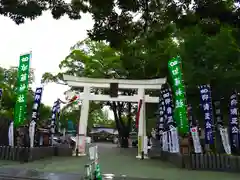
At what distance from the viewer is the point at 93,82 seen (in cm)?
1822

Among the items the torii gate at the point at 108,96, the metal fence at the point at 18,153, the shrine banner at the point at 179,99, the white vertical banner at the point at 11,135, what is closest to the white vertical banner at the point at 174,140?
the shrine banner at the point at 179,99

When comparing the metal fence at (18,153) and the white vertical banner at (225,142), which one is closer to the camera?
the white vertical banner at (225,142)

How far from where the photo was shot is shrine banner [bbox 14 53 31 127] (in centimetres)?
1327

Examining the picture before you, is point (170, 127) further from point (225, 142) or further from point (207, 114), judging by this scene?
point (225, 142)

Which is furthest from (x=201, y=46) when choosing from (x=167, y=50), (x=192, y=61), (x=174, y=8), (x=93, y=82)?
(x=174, y=8)

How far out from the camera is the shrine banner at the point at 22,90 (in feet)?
43.5

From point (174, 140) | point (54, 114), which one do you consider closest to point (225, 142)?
point (174, 140)

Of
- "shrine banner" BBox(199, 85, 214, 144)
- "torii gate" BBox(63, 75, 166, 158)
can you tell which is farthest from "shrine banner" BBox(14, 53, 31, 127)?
"shrine banner" BBox(199, 85, 214, 144)

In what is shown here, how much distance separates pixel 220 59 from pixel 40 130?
10785mm

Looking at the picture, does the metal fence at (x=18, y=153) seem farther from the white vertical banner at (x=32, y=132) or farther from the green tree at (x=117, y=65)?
the green tree at (x=117, y=65)

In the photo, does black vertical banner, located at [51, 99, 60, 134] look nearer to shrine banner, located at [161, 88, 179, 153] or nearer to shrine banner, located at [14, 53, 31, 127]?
shrine banner, located at [14, 53, 31, 127]

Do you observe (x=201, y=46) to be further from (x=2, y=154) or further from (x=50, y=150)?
(x=2, y=154)

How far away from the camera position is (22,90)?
13477 millimetres

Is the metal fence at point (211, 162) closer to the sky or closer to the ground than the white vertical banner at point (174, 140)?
closer to the ground
